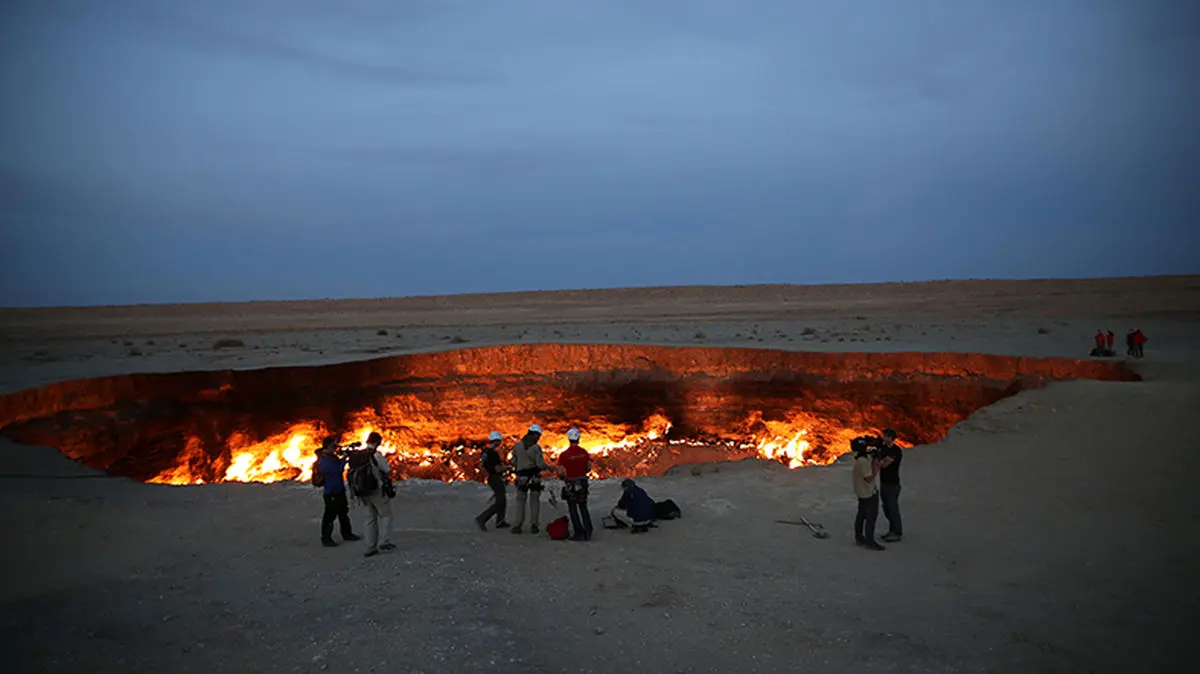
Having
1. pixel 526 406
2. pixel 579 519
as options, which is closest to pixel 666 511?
pixel 579 519

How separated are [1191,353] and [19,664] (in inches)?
1010

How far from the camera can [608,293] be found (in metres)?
89.6

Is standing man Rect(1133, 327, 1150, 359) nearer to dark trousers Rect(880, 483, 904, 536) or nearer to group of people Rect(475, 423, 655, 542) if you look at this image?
dark trousers Rect(880, 483, 904, 536)

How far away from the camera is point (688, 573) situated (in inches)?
277

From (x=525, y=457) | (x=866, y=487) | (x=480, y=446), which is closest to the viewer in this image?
(x=866, y=487)

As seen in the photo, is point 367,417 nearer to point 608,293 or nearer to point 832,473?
point 832,473

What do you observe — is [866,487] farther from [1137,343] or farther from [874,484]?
[1137,343]

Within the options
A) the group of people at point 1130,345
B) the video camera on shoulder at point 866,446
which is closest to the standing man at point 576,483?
the video camera on shoulder at point 866,446

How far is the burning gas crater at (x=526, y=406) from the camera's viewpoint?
16.6 m

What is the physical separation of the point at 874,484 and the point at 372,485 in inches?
230

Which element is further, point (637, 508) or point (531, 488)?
point (637, 508)

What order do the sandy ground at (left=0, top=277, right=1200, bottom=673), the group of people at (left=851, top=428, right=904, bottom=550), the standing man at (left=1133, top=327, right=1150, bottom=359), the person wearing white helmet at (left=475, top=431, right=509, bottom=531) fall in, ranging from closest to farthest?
the sandy ground at (left=0, top=277, right=1200, bottom=673)
the group of people at (left=851, top=428, right=904, bottom=550)
the person wearing white helmet at (left=475, top=431, right=509, bottom=531)
the standing man at (left=1133, top=327, right=1150, bottom=359)

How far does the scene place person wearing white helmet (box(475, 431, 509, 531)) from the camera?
8766 millimetres

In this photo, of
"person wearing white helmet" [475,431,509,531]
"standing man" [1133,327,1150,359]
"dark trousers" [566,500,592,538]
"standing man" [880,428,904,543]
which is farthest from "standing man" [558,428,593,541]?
"standing man" [1133,327,1150,359]
